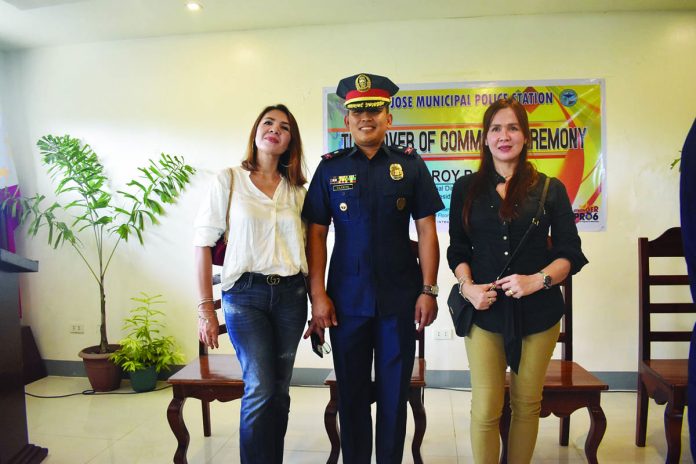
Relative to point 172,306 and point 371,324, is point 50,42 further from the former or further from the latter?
point 371,324

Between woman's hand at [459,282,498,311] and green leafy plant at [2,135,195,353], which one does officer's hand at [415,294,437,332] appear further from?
green leafy plant at [2,135,195,353]

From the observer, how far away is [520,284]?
4.96 ft

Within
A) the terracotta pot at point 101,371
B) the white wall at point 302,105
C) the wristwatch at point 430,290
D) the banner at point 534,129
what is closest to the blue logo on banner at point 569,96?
the banner at point 534,129

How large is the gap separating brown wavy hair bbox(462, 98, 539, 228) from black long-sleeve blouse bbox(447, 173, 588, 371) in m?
0.02

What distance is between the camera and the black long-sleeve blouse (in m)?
1.54

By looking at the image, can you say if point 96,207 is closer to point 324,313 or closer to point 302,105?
point 302,105

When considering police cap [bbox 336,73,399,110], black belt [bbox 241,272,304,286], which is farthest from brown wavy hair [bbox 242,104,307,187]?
black belt [bbox 241,272,304,286]

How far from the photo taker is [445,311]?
3334mm

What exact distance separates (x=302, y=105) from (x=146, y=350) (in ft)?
6.74

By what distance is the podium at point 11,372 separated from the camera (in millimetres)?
2055

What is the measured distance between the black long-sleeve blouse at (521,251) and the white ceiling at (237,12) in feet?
6.20

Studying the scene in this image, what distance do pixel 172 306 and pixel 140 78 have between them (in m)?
1.72

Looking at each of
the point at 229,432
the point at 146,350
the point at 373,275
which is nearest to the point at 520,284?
the point at 373,275

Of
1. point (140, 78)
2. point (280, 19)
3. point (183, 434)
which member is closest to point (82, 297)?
point (140, 78)
